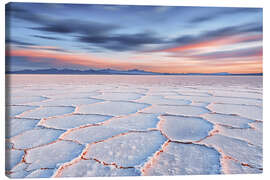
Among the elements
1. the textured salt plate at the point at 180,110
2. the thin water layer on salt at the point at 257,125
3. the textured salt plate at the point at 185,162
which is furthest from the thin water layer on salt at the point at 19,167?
the thin water layer on salt at the point at 257,125

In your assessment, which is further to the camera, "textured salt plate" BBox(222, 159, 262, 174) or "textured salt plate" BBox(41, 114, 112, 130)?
"textured salt plate" BBox(41, 114, 112, 130)


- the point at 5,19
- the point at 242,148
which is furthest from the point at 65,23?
the point at 242,148

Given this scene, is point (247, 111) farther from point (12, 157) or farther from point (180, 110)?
point (12, 157)

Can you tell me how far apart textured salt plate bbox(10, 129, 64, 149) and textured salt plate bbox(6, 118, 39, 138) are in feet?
0.24

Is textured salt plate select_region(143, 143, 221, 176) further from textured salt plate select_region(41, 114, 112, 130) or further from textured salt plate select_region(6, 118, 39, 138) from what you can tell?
textured salt plate select_region(6, 118, 39, 138)

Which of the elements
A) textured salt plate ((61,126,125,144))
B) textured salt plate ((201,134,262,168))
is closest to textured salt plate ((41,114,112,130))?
textured salt plate ((61,126,125,144))

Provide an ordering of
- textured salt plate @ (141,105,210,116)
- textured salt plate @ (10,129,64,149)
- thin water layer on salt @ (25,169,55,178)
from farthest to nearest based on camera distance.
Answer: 1. textured salt plate @ (141,105,210,116)
2. textured salt plate @ (10,129,64,149)
3. thin water layer on salt @ (25,169,55,178)

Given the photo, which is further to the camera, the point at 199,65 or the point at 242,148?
the point at 199,65

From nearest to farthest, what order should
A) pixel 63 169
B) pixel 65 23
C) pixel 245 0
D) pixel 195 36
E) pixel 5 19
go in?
pixel 63 169
pixel 5 19
pixel 245 0
pixel 65 23
pixel 195 36

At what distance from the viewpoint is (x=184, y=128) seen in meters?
1.32

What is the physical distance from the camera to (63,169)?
862 mm

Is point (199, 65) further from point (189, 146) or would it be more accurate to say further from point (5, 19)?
point (5, 19)

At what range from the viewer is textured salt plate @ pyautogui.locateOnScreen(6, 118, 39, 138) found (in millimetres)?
1238
